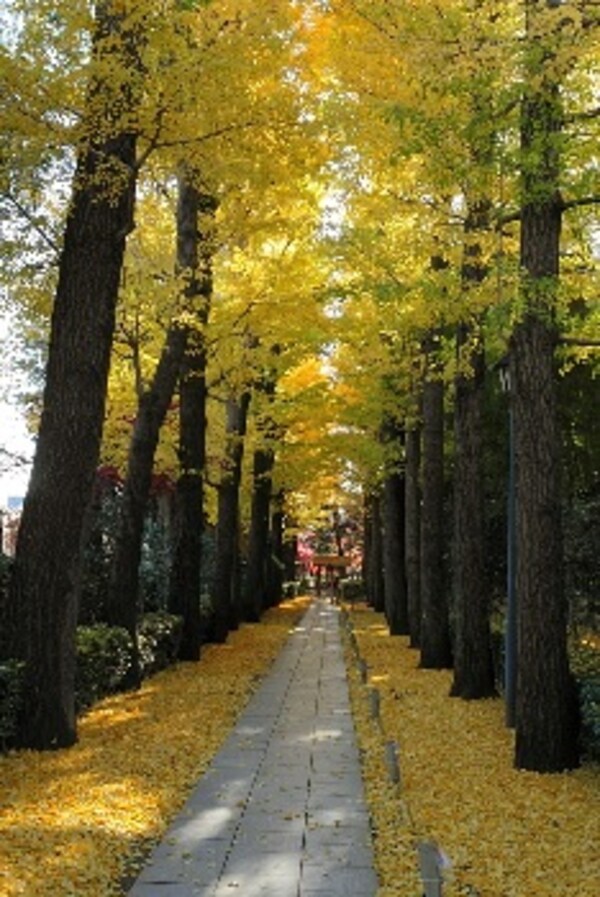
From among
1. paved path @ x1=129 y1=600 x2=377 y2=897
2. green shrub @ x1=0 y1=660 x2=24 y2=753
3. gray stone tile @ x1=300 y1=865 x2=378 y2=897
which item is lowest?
gray stone tile @ x1=300 y1=865 x2=378 y2=897

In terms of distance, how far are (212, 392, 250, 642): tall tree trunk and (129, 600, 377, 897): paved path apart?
34.2 feet

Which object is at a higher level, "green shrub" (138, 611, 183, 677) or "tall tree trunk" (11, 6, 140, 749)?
"tall tree trunk" (11, 6, 140, 749)

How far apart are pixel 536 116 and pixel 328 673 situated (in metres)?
11.6

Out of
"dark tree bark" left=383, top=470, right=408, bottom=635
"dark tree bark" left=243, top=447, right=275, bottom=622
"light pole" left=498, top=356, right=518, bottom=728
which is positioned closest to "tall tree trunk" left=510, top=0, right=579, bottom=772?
"light pole" left=498, top=356, right=518, bottom=728

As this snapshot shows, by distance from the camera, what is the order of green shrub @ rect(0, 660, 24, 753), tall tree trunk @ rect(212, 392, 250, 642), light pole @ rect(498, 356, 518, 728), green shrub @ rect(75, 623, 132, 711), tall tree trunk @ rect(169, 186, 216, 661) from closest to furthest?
1. green shrub @ rect(0, 660, 24, 753)
2. light pole @ rect(498, 356, 518, 728)
3. green shrub @ rect(75, 623, 132, 711)
4. tall tree trunk @ rect(169, 186, 216, 661)
5. tall tree trunk @ rect(212, 392, 250, 642)

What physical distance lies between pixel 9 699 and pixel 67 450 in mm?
2375

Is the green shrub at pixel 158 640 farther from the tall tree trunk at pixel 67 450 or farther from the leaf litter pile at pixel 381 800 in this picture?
the tall tree trunk at pixel 67 450

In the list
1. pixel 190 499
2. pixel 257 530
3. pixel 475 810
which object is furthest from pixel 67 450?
pixel 257 530

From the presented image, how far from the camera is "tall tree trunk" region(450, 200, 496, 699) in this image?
13758mm

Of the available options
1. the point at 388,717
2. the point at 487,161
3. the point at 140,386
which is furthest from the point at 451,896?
the point at 140,386

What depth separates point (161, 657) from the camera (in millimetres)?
17594

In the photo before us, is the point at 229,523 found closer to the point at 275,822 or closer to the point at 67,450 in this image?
the point at 67,450

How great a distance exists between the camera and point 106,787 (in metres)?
8.41

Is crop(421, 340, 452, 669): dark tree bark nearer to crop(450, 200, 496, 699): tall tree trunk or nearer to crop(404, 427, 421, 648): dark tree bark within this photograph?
crop(450, 200, 496, 699): tall tree trunk
